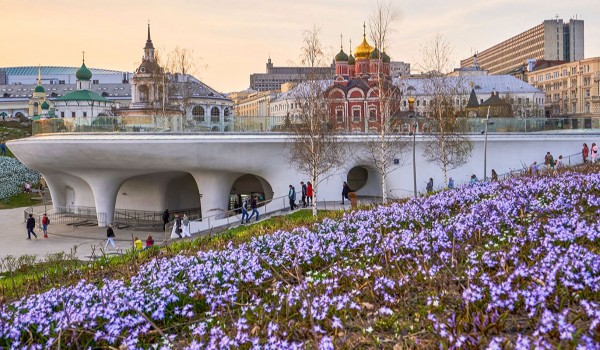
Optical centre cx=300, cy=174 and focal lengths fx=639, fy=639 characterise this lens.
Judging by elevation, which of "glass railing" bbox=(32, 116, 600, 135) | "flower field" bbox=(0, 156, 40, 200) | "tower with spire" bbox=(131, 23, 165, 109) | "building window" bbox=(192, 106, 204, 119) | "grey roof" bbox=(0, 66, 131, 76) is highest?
"grey roof" bbox=(0, 66, 131, 76)

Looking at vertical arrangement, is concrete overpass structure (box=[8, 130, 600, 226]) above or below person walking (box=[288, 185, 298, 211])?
above

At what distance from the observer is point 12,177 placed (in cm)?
5622

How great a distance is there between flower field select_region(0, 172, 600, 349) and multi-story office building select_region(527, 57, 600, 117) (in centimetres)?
9819

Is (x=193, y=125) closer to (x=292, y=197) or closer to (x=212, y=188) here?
(x=212, y=188)

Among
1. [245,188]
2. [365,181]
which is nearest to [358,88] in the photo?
[245,188]

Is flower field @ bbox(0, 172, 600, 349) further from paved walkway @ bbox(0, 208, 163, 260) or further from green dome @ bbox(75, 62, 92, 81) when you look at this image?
green dome @ bbox(75, 62, 92, 81)

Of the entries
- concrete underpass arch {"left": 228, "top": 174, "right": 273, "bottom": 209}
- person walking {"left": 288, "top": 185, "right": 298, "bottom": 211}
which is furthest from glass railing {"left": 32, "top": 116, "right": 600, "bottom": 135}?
concrete underpass arch {"left": 228, "top": 174, "right": 273, "bottom": 209}

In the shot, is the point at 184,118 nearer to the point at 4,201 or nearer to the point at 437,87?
the point at 437,87

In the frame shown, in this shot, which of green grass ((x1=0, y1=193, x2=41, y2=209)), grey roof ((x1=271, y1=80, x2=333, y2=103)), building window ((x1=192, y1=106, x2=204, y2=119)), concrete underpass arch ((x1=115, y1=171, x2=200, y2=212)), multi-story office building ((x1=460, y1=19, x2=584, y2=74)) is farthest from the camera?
multi-story office building ((x1=460, y1=19, x2=584, y2=74))

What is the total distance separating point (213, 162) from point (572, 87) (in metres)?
93.5

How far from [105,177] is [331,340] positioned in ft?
99.3

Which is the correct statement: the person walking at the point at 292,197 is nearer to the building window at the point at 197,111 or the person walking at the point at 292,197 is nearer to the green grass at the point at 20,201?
the green grass at the point at 20,201

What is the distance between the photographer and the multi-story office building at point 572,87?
102 m

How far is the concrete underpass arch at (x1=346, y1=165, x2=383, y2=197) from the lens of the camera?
34875 mm
